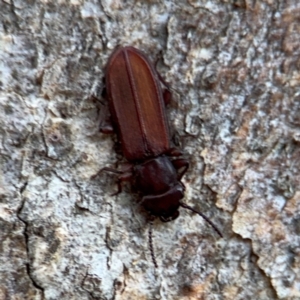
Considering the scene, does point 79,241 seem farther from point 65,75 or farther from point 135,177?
point 65,75

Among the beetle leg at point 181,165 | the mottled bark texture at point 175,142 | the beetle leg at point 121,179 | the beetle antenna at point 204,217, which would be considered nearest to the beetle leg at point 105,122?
the mottled bark texture at point 175,142

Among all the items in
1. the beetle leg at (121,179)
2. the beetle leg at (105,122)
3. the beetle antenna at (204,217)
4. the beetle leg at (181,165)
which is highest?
the beetle leg at (105,122)

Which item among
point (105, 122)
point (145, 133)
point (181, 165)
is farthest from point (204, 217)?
point (105, 122)

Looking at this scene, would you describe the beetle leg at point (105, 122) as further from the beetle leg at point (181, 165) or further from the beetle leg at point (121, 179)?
the beetle leg at point (181, 165)

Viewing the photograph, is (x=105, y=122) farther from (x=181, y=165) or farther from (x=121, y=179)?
(x=181, y=165)

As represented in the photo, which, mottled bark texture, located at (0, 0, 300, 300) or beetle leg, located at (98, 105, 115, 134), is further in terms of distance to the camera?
beetle leg, located at (98, 105, 115, 134)

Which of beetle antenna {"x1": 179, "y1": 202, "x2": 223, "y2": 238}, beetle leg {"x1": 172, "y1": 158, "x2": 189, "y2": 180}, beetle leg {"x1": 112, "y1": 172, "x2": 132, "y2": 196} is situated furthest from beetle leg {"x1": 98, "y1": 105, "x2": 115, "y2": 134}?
beetle antenna {"x1": 179, "y1": 202, "x2": 223, "y2": 238}

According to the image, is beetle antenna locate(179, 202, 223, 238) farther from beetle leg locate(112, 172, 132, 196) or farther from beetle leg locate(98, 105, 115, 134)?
beetle leg locate(98, 105, 115, 134)

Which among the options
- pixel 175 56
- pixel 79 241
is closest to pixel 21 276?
pixel 79 241
